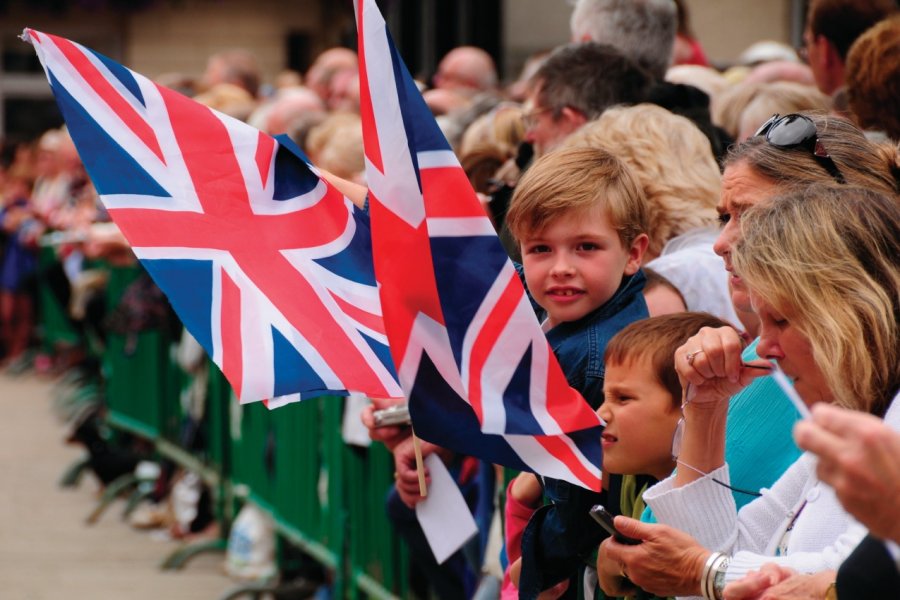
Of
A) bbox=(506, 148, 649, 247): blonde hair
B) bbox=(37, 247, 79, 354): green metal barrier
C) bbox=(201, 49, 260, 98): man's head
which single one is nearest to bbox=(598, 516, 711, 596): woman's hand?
bbox=(506, 148, 649, 247): blonde hair

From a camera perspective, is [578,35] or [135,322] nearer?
[578,35]

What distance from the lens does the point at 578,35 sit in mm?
5891

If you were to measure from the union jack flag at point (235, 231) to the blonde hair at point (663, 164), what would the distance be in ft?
2.70

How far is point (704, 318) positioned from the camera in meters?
3.28

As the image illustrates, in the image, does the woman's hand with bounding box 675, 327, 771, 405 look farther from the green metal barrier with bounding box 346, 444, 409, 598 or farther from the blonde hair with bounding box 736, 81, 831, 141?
the green metal barrier with bounding box 346, 444, 409, 598

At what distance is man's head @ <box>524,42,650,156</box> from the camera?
193 inches

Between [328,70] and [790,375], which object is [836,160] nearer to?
[790,375]

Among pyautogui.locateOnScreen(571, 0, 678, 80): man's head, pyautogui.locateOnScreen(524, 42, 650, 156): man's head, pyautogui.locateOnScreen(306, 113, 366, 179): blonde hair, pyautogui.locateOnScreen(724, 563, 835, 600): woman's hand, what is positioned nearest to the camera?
pyautogui.locateOnScreen(724, 563, 835, 600): woman's hand

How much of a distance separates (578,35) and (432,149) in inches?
119

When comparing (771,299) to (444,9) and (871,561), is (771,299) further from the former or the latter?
(444,9)

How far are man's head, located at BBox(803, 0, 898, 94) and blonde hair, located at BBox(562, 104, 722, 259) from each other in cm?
143

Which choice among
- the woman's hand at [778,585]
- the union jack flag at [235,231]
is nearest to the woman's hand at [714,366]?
the woman's hand at [778,585]

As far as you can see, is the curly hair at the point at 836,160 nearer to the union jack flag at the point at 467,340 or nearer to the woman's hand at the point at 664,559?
the union jack flag at the point at 467,340

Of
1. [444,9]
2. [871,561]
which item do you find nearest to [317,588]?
[871,561]
